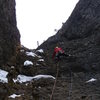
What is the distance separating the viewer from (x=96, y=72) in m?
20.7

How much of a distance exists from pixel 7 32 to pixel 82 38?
9476 mm

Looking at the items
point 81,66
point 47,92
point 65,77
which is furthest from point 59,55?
point 47,92

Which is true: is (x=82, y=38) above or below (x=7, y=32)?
above

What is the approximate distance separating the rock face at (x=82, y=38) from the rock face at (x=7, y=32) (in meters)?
4.24

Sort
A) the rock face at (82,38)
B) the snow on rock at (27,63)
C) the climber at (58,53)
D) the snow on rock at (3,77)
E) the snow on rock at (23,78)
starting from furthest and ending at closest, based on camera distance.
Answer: the climber at (58,53), the rock face at (82,38), the snow on rock at (27,63), the snow on rock at (23,78), the snow on rock at (3,77)

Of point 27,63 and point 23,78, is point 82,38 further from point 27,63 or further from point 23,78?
point 23,78

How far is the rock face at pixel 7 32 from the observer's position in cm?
2114

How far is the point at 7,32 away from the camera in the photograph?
22891 mm

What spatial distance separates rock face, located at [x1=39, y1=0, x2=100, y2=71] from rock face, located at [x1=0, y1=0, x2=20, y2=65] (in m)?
4.24

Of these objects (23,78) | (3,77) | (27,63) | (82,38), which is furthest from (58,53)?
(82,38)

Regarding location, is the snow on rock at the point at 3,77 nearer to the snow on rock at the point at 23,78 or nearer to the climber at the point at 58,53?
the snow on rock at the point at 23,78

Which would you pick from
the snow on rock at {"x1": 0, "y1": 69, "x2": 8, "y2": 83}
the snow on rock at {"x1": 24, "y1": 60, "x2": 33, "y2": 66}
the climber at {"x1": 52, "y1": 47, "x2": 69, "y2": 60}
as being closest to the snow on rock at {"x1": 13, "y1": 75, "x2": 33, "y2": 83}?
the snow on rock at {"x1": 0, "y1": 69, "x2": 8, "y2": 83}

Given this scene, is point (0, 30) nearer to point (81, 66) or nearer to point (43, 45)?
point (81, 66)

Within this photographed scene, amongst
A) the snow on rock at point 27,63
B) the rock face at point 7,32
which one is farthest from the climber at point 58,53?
the rock face at point 7,32
